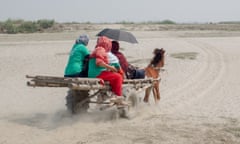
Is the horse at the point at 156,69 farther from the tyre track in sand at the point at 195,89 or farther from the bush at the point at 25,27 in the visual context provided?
the bush at the point at 25,27

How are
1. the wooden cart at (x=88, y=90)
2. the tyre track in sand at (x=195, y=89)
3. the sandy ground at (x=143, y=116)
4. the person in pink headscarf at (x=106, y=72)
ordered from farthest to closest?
the tyre track in sand at (x=195, y=89) < the person in pink headscarf at (x=106, y=72) < the wooden cart at (x=88, y=90) < the sandy ground at (x=143, y=116)

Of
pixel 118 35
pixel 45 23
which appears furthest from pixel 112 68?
pixel 45 23

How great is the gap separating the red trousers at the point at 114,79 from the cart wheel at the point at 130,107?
1.62ft

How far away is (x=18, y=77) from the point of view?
53.3ft

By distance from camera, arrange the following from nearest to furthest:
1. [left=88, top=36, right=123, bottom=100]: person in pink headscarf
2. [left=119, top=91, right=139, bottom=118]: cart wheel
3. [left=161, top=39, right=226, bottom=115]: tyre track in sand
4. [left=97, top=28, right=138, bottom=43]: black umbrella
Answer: [left=88, top=36, right=123, bottom=100]: person in pink headscarf < [left=119, top=91, right=139, bottom=118]: cart wheel < [left=97, top=28, right=138, bottom=43]: black umbrella < [left=161, top=39, right=226, bottom=115]: tyre track in sand

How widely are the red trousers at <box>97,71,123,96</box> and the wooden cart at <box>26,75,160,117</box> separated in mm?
101

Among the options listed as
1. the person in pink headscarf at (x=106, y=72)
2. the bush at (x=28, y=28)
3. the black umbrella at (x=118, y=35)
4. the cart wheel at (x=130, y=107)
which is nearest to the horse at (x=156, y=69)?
the black umbrella at (x=118, y=35)

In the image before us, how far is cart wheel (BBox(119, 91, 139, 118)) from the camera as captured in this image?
386 inches

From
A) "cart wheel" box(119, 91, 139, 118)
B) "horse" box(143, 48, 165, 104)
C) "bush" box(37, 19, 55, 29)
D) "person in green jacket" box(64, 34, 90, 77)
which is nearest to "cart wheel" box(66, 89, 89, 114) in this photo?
"person in green jacket" box(64, 34, 90, 77)

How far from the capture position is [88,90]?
966cm

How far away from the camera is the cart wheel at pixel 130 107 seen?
9.80 metres

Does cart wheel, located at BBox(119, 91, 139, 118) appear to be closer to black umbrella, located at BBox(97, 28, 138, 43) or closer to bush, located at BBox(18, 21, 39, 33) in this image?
black umbrella, located at BBox(97, 28, 138, 43)

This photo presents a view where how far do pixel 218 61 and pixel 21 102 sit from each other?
1328cm

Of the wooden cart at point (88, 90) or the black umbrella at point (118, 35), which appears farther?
the black umbrella at point (118, 35)
